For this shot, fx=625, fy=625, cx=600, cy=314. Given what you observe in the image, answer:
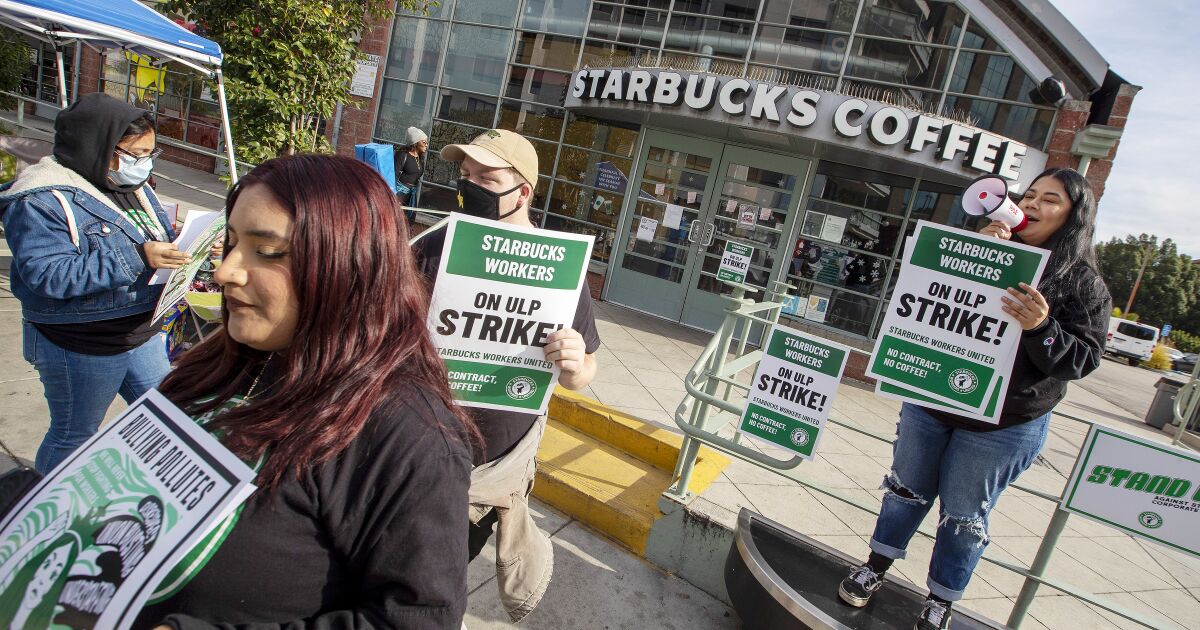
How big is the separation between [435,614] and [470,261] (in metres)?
1.09

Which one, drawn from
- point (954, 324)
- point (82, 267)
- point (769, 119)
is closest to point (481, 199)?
point (82, 267)

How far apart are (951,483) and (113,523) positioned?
268cm

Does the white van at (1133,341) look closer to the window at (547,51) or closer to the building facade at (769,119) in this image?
the building facade at (769,119)

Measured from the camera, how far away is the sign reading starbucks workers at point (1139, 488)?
253 cm

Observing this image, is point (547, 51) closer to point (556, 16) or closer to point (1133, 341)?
point (556, 16)

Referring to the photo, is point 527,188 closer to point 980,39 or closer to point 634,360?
point 634,360

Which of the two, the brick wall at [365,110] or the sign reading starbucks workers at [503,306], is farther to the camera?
the brick wall at [365,110]

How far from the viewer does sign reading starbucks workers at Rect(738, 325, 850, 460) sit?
298 cm

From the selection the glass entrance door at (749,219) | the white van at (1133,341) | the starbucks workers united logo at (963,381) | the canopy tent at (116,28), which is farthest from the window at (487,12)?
the white van at (1133,341)

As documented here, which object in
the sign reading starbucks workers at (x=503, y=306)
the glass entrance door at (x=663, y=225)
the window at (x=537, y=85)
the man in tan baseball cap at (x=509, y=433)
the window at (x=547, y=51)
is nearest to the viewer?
the sign reading starbucks workers at (x=503, y=306)

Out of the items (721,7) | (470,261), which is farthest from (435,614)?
→ (721,7)

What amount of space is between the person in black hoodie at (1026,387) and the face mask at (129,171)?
3494mm

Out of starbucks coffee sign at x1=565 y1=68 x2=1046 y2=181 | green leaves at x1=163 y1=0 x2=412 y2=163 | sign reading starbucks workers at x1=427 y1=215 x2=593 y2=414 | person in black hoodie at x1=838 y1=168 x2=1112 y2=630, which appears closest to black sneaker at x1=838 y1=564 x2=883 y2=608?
person in black hoodie at x1=838 y1=168 x2=1112 y2=630

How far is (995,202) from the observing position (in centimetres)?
244
